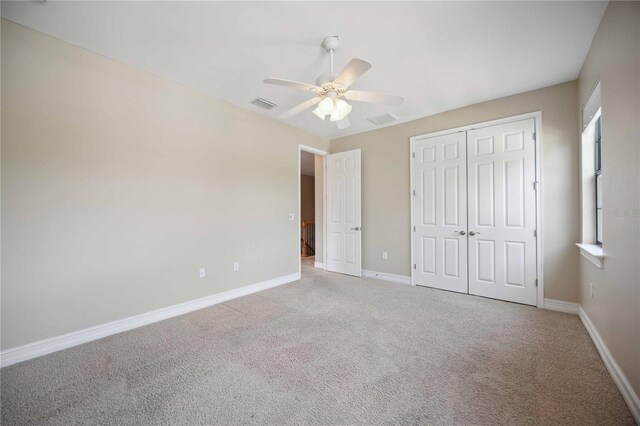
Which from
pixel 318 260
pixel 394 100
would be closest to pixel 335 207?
pixel 318 260

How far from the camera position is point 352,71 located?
189cm

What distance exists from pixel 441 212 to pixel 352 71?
2713 mm

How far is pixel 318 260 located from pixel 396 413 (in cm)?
395

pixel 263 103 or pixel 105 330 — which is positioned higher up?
pixel 263 103

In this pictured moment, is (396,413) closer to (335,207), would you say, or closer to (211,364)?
(211,364)

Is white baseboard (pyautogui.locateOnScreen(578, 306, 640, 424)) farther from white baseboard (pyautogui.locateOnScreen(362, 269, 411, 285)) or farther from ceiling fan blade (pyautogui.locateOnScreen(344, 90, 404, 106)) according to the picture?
ceiling fan blade (pyautogui.locateOnScreen(344, 90, 404, 106))

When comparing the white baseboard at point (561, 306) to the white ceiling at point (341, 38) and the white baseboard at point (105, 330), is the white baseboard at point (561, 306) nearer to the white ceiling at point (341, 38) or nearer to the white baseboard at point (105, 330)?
the white ceiling at point (341, 38)

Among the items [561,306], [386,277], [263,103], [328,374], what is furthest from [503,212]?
[263,103]

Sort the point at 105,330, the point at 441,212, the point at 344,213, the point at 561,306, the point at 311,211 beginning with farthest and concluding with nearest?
the point at 311,211 < the point at 344,213 < the point at 441,212 < the point at 561,306 < the point at 105,330

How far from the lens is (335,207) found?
16.4 ft

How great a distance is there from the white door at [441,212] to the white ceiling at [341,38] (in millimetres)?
970

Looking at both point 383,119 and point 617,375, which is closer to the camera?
point 617,375

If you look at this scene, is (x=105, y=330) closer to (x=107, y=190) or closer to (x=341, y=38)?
(x=107, y=190)

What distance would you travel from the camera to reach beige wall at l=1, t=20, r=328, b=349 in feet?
6.75
